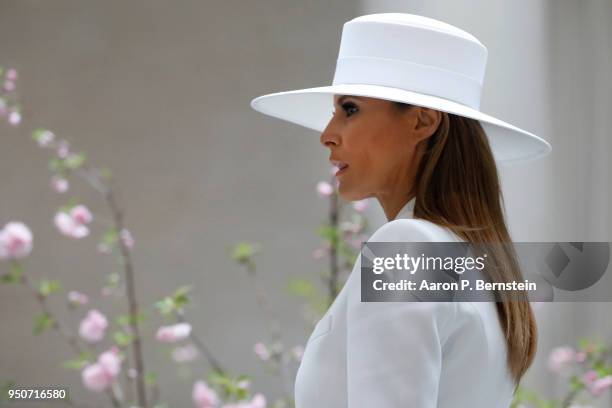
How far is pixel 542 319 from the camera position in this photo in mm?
2879

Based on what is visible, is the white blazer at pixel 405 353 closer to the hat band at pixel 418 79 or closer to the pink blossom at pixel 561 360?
the hat band at pixel 418 79

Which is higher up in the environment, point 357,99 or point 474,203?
point 357,99

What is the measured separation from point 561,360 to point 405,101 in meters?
1.76

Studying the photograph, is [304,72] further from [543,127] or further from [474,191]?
[474,191]

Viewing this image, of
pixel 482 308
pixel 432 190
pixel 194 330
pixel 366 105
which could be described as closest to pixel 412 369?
pixel 482 308

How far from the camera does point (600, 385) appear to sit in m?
2.18

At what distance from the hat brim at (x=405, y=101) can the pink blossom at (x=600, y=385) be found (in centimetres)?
99

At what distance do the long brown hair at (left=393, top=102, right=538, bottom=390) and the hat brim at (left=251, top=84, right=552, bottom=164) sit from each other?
24 millimetres

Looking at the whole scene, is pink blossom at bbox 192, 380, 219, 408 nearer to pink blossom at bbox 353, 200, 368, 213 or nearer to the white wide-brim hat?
pink blossom at bbox 353, 200, 368, 213

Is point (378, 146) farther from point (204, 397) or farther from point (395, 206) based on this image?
point (204, 397)

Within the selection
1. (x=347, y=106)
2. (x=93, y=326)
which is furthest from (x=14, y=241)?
(x=347, y=106)

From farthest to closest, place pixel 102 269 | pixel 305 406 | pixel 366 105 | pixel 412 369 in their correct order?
pixel 102 269 → pixel 366 105 → pixel 305 406 → pixel 412 369

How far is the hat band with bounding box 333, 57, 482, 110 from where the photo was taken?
3.76ft

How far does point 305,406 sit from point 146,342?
2.58 m
